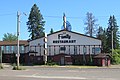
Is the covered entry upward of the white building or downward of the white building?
downward

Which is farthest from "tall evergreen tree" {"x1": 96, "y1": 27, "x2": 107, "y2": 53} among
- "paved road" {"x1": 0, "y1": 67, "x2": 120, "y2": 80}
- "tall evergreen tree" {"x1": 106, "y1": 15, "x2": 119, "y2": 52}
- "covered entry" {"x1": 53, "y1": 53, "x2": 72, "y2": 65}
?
"paved road" {"x1": 0, "y1": 67, "x2": 120, "y2": 80}

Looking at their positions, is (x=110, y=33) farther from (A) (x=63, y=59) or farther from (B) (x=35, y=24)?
(A) (x=63, y=59)

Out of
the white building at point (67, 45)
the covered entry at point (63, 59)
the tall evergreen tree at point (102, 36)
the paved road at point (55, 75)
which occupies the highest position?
the tall evergreen tree at point (102, 36)

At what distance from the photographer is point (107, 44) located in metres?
118

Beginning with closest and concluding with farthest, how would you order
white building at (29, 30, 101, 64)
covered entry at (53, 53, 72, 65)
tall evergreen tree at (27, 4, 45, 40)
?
white building at (29, 30, 101, 64) → covered entry at (53, 53, 72, 65) → tall evergreen tree at (27, 4, 45, 40)

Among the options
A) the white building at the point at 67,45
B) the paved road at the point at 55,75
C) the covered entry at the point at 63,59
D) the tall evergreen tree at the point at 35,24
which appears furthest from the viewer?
the tall evergreen tree at the point at 35,24

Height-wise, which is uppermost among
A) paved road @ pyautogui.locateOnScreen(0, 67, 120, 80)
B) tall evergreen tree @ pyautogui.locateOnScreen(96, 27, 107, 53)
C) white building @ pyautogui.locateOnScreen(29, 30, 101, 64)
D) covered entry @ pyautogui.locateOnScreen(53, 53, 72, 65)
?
tall evergreen tree @ pyautogui.locateOnScreen(96, 27, 107, 53)

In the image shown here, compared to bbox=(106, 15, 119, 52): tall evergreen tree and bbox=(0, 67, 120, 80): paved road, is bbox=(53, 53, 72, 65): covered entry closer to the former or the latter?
bbox=(106, 15, 119, 52): tall evergreen tree

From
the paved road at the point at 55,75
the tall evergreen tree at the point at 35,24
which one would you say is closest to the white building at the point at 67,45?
the tall evergreen tree at the point at 35,24

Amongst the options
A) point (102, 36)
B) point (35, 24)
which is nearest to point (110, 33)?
point (102, 36)

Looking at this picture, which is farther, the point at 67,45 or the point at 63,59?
the point at 67,45

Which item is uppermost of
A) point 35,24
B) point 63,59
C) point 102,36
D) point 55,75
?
point 35,24

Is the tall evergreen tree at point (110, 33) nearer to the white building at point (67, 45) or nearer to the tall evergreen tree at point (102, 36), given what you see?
the tall evergreen tree at point (102, 36)

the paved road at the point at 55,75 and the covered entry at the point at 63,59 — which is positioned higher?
the covered entry at the point at 63,59
